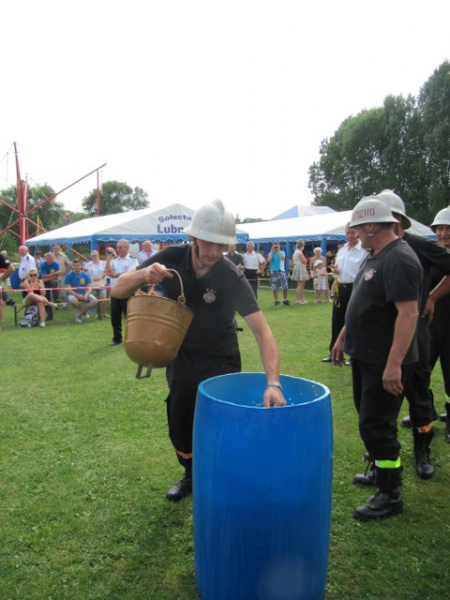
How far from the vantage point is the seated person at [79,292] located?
38.6 ft

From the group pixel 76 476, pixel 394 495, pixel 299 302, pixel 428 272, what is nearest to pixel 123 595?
pixel 76 476

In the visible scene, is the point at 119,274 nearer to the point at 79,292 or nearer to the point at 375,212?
the point at 79,292

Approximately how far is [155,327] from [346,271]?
4265mm

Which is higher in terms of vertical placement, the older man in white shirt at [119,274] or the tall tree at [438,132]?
the tall tree at [438,132]

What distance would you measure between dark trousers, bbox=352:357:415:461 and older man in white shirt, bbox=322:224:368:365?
321 centimetres

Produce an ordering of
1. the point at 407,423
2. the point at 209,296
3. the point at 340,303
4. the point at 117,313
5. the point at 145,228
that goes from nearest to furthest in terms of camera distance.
→ the point at 209,296, the point at 407,423, the point at 340,303, the point at 117,313, the point at 145,228

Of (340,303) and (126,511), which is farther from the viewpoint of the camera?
(340,303)

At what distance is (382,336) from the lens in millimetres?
2768

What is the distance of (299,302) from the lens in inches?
559

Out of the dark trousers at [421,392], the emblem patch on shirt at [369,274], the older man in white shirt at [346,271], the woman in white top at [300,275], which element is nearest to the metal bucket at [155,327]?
the emblem patch on shirt at [369,274]

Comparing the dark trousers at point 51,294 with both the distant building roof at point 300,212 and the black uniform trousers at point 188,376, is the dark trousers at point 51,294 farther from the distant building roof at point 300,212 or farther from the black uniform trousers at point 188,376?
the distant building roof at point 300,212

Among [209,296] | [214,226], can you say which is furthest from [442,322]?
[214,226]

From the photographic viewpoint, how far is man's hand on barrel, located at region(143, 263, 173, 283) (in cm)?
244

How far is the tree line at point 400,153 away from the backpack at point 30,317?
3262cm
